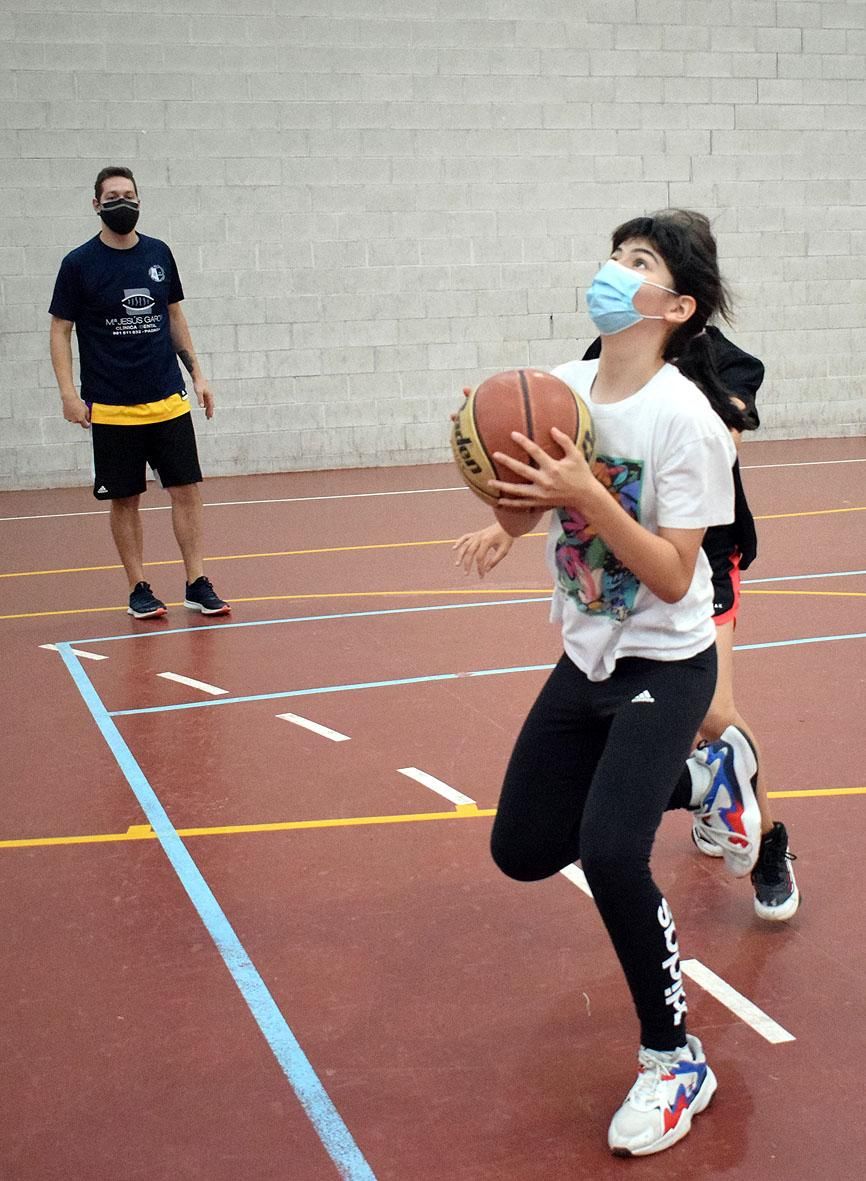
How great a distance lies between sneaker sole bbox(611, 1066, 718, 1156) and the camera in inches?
89.4

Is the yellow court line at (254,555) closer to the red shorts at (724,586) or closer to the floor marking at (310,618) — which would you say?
the floor marking at (310,618)

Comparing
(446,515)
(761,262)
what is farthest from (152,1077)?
(761,262)

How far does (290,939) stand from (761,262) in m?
10.9

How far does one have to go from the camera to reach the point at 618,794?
2.35m

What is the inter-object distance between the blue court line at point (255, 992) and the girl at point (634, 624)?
47 cm

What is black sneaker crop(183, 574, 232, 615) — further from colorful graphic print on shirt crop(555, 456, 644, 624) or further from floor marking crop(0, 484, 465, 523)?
colorful graphic print on shirt crop(555, 456, 644, 624)

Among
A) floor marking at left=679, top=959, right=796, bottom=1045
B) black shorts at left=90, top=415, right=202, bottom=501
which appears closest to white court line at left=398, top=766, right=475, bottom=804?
floor marking at left=679, top=959, right=796, bottom=1045

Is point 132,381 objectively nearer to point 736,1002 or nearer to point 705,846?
point 705,846

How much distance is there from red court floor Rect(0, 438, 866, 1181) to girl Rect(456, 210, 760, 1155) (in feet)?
0.91

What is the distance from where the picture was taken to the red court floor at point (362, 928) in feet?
7.75

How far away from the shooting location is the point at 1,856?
366 cm

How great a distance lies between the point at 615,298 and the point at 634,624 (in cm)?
60

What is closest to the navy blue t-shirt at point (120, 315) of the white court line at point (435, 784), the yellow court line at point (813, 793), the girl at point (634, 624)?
the white court line at point (435, 784)

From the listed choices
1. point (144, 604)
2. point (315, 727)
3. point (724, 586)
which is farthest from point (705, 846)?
point (144, 604)
